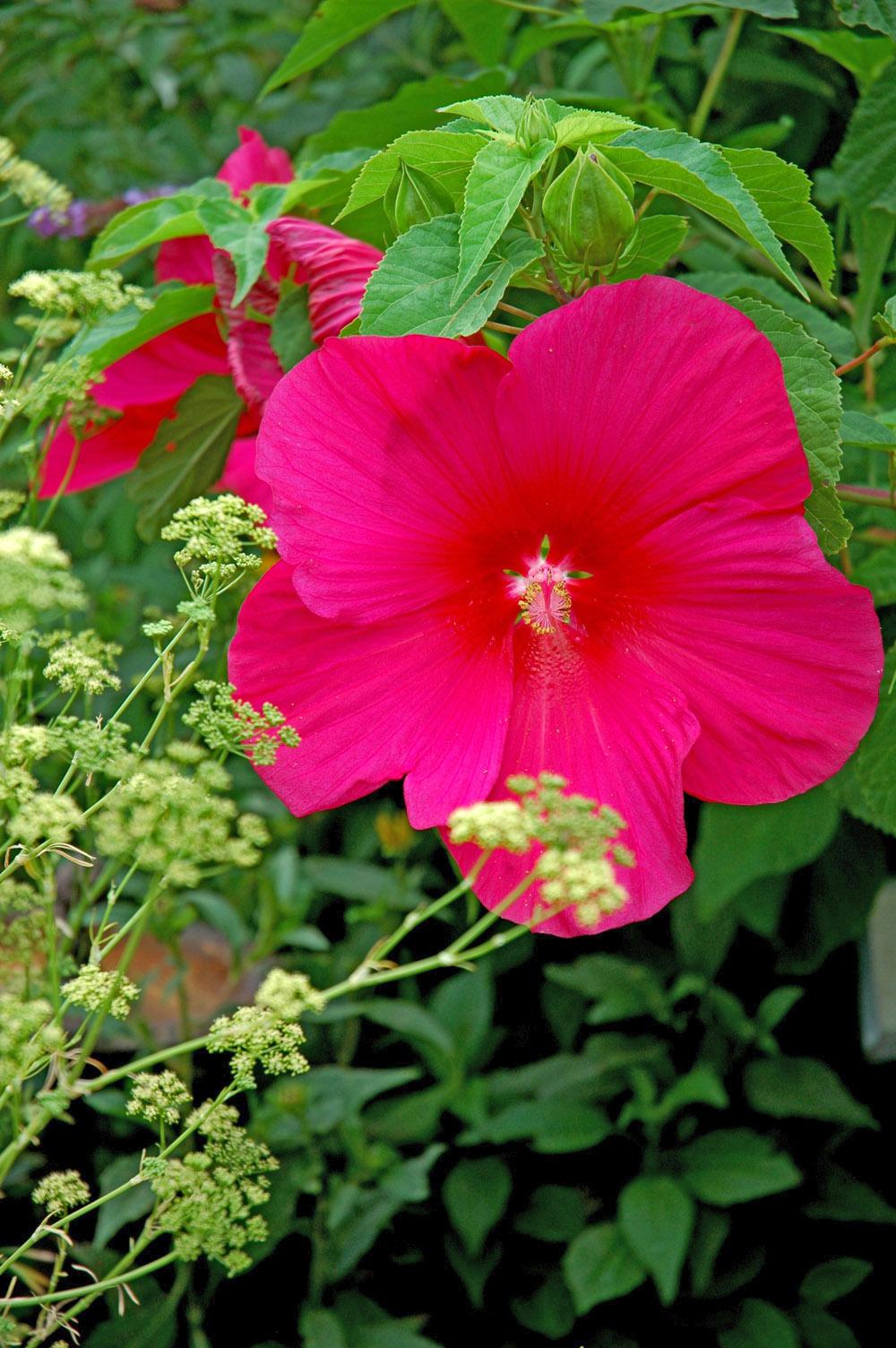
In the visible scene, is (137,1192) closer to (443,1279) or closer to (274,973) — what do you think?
(443,1279)

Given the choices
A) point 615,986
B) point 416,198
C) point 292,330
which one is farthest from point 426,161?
point 615,986

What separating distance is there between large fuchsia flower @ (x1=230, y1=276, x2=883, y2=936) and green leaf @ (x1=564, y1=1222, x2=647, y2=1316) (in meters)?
0.58

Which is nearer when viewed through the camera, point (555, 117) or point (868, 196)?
point (555, 117)

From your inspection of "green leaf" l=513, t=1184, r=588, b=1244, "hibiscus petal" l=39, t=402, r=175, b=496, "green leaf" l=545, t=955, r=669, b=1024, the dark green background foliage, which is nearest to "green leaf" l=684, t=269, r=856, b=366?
the dark green background foliage

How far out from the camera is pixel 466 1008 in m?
1.16

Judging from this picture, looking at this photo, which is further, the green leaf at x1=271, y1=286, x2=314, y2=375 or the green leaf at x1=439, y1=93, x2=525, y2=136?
Result: the green leaf at x1=271, y1=286, x2=314, y2=375

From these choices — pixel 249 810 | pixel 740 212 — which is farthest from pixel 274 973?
pixel 249 810

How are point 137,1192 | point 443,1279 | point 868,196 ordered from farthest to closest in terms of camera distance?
point 443,1279 → point 137,1192 → point 868,196

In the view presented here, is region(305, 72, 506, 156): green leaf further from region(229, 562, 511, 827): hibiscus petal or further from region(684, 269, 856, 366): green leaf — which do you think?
region(229, 562, 511, 827): hibiscus petal

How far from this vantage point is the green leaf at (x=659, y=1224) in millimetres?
976

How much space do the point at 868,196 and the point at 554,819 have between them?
527 millimetres

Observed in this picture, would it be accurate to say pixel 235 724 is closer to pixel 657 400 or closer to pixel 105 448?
pixel 657 400

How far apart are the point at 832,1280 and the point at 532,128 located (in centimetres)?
94

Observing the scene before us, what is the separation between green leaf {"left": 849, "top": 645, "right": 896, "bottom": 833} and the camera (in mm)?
621
